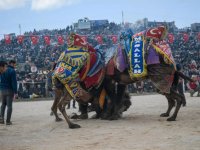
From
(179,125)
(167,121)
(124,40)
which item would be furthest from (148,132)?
(124,40)

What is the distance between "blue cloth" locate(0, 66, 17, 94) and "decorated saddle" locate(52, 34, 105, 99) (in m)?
1.79

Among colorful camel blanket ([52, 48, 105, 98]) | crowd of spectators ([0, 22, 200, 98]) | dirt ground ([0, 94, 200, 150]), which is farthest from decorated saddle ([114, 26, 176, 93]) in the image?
crowd of spectators ([0, 22, 200, 98])

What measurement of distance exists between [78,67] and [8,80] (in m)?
2.54

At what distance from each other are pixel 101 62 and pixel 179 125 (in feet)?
10.2

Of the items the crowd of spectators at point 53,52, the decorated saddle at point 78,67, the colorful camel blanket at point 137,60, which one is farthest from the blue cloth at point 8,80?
the crowd of spectators at point 53,52

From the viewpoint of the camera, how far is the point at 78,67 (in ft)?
32.0

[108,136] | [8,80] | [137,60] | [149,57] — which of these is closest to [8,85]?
[8,80]

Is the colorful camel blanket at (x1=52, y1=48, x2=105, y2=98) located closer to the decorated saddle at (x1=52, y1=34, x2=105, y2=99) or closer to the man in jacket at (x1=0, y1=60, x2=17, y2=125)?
the decorated saddle at (x1=52, y1=34, x2=105, y2=99)

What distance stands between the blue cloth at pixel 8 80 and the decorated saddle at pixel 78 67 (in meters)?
1.79

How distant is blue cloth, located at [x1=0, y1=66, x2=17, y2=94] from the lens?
11.1 meters

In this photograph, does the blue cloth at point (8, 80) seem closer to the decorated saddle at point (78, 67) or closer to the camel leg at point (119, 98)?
the decorated saddle at point (78, 67)

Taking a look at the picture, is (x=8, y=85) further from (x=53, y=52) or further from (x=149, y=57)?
(x=53, y=52)

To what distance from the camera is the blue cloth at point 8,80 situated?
11070 millimetres

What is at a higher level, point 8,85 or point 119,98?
point 8,85
